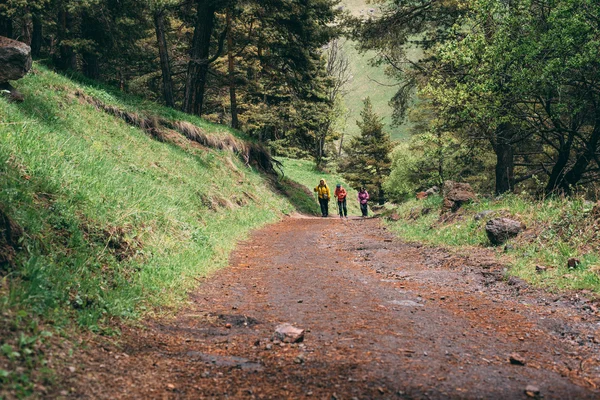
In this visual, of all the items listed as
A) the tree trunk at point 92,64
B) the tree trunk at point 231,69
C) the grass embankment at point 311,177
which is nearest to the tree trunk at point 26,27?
the tree trunk at point 92,64

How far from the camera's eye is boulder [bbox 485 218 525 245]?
29.7 ft

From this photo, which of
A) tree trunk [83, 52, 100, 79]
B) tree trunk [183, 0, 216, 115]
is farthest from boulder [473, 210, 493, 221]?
tree trunk [83, 52, 100, 79]

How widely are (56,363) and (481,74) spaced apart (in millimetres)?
12498

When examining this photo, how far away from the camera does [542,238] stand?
8.32 m

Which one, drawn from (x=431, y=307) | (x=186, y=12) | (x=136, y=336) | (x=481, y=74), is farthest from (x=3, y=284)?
(x=186, y=12)

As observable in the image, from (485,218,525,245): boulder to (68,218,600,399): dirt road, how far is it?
5.09 ft

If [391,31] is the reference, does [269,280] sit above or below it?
below

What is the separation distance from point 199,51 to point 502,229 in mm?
15857

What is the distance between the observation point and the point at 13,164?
224 inches

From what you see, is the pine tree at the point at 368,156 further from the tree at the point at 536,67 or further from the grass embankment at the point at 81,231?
the grass embankment at the point at 81,231

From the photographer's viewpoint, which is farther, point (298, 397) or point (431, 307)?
point (431, 307)

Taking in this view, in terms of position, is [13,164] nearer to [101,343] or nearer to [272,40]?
[101,343]

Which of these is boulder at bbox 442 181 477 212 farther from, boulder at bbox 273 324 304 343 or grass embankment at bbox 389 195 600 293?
boulder at bbox 273 324 304 343

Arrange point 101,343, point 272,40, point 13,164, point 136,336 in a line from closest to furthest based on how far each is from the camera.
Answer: point 101,343 < point 136,336 < point 13,164 < point 272,40
